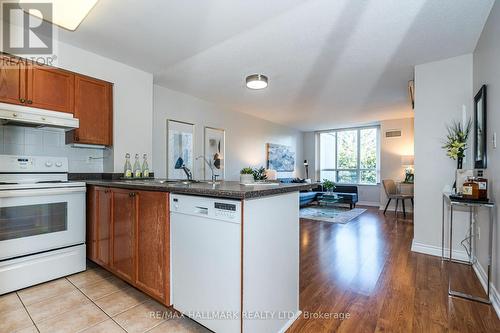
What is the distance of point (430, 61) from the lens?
308 cm

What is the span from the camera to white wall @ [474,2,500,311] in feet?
6.33

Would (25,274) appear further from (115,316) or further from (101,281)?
(115,316)

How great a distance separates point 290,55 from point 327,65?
1.96ft

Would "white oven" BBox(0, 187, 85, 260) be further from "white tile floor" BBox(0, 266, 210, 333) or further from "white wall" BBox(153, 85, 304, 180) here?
"white wall" BBox(153, 85, 304, 180)

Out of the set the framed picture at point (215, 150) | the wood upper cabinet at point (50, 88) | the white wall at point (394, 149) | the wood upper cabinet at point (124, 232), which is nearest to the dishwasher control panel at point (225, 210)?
the wood upper cabinet at point (124, 232)

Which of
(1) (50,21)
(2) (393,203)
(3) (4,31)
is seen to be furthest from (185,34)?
(2) (393,203)

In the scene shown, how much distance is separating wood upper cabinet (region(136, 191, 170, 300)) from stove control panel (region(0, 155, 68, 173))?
4.73 feet

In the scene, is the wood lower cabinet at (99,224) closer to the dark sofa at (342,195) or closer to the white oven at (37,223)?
the white oven at (37,223)

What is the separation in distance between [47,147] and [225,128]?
3.32 metres

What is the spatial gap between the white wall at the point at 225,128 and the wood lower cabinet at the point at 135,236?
5.70 ft

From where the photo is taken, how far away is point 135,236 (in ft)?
6.24

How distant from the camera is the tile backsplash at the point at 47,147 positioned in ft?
7.93

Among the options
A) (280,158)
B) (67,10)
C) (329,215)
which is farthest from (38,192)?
(280,158)

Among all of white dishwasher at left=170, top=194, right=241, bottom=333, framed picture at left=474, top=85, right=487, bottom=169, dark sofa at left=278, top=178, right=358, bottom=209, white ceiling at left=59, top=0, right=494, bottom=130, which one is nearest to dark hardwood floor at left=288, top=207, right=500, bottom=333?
white dishwasher at left=170, top=194, right=241, bottom=333
